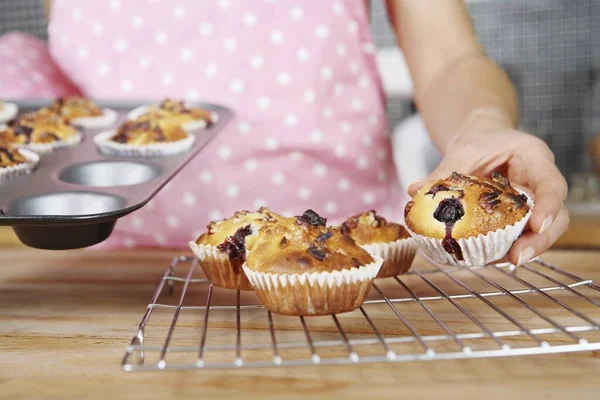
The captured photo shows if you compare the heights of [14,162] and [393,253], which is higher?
[14,162]

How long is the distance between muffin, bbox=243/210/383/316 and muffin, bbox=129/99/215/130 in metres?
0.74

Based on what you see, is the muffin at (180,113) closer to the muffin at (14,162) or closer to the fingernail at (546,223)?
the muffin at (14,162)

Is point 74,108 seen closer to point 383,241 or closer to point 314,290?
point 383,241

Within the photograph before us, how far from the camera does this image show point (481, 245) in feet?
4.31

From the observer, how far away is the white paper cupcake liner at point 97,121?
6.66 feet

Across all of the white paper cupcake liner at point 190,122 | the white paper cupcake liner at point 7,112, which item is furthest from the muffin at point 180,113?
the white paper cupcake liner at point 7,112

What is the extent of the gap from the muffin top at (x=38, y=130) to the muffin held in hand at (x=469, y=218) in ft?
3.08

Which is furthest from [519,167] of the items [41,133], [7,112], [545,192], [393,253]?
[7,112]

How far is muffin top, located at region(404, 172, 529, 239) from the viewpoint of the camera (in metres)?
1.30

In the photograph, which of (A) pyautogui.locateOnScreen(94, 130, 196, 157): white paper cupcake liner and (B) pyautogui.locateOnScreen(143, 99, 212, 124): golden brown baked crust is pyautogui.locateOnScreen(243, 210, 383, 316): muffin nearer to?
(A) pyautogui.locateOnScreen(94, 130, 196, 157): white paper cupcake liner

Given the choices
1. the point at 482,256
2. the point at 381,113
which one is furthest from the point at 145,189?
the point at 381,113

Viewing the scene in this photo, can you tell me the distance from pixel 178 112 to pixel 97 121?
0.27 m

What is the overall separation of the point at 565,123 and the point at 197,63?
2.20 metres

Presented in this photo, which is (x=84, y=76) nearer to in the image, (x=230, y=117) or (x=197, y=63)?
(x=197, y=63)
